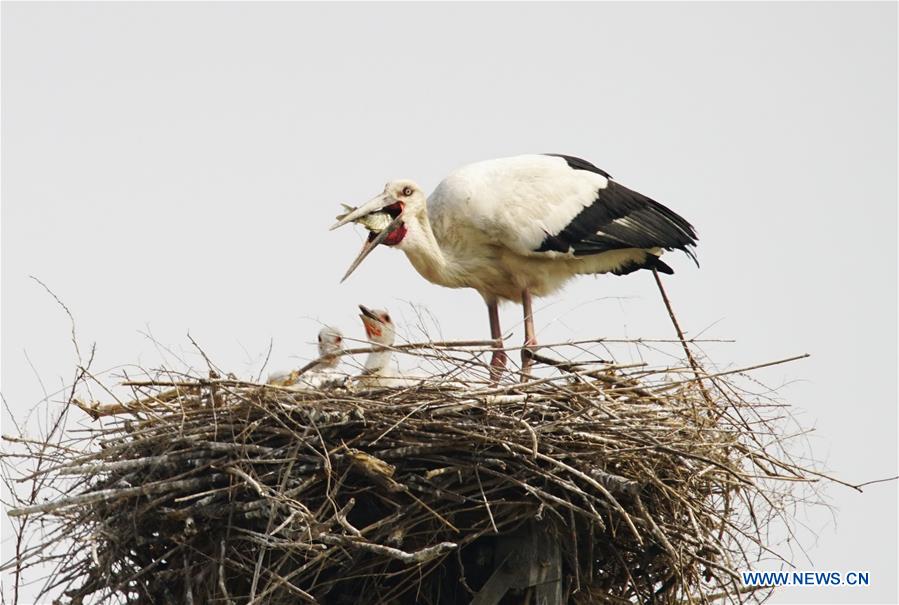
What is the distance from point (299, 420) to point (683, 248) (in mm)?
3396

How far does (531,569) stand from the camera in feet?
22.9

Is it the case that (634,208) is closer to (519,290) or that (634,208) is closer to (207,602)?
(519,290)

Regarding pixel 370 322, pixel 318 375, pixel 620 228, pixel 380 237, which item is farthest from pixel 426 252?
pixel 318 375

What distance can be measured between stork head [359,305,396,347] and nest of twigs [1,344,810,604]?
149 cm

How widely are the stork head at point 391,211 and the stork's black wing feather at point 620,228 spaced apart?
2.59 ft

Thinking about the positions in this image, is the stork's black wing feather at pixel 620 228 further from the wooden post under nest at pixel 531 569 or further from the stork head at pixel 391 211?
the wooden post under nest at pixel 531 569

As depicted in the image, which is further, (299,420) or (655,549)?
(655,549)

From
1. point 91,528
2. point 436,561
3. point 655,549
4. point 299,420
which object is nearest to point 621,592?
point 655,549

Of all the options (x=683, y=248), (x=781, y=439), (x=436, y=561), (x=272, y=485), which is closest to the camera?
(x=272, y=485)

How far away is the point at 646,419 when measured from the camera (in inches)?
274

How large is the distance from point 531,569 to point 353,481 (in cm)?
92

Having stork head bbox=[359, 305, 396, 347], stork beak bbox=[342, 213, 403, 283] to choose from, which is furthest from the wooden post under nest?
stork beak bbox=[342, 213, 403, 283]

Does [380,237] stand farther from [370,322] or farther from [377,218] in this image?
[370,322]

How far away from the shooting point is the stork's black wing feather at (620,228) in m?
9.06
